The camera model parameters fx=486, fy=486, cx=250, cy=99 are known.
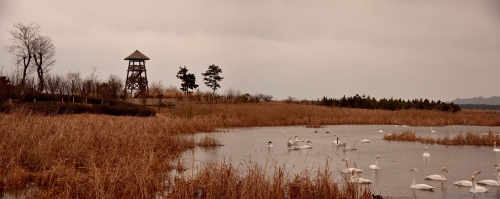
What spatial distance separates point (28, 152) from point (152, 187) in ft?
15.7

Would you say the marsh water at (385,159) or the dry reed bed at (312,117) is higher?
the dry reed bed at (312,117)

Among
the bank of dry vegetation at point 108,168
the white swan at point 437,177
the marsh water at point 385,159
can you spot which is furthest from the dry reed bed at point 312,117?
the white swan at point 437,177

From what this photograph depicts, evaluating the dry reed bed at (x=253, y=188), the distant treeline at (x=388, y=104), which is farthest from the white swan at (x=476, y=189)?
the distant treeline at (x=388, y=104)

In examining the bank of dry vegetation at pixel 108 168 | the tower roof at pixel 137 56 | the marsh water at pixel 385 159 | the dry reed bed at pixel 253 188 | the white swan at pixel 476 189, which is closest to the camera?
the dry reed bed at pixel 253 188

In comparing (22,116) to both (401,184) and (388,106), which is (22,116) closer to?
(401,184)

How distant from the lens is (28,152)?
543 inches

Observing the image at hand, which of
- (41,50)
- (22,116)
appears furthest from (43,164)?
(41,50)

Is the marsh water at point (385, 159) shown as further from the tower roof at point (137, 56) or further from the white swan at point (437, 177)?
the tower roof at point (137, 56)

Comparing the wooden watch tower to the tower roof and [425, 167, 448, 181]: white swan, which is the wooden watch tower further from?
[425, 167, 448, 181]: white swan

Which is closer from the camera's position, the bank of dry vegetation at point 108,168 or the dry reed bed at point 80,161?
the bank of dry vegetation at point 108,168

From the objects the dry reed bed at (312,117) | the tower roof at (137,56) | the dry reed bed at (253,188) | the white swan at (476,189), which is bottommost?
the white swan at (476,189)

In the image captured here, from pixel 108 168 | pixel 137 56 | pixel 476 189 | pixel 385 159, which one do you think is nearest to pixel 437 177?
pixel 476 189

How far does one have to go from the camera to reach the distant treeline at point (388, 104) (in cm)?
5778

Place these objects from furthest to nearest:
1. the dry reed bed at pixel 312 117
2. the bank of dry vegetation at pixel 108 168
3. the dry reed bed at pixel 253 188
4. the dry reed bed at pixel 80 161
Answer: the dry reed bed at pixel 312 117 < the dry reed bed at pixel 80 161 < the bank of dry vegetation at pixel 108 168 < the dry reed bed at pixel 253 188
